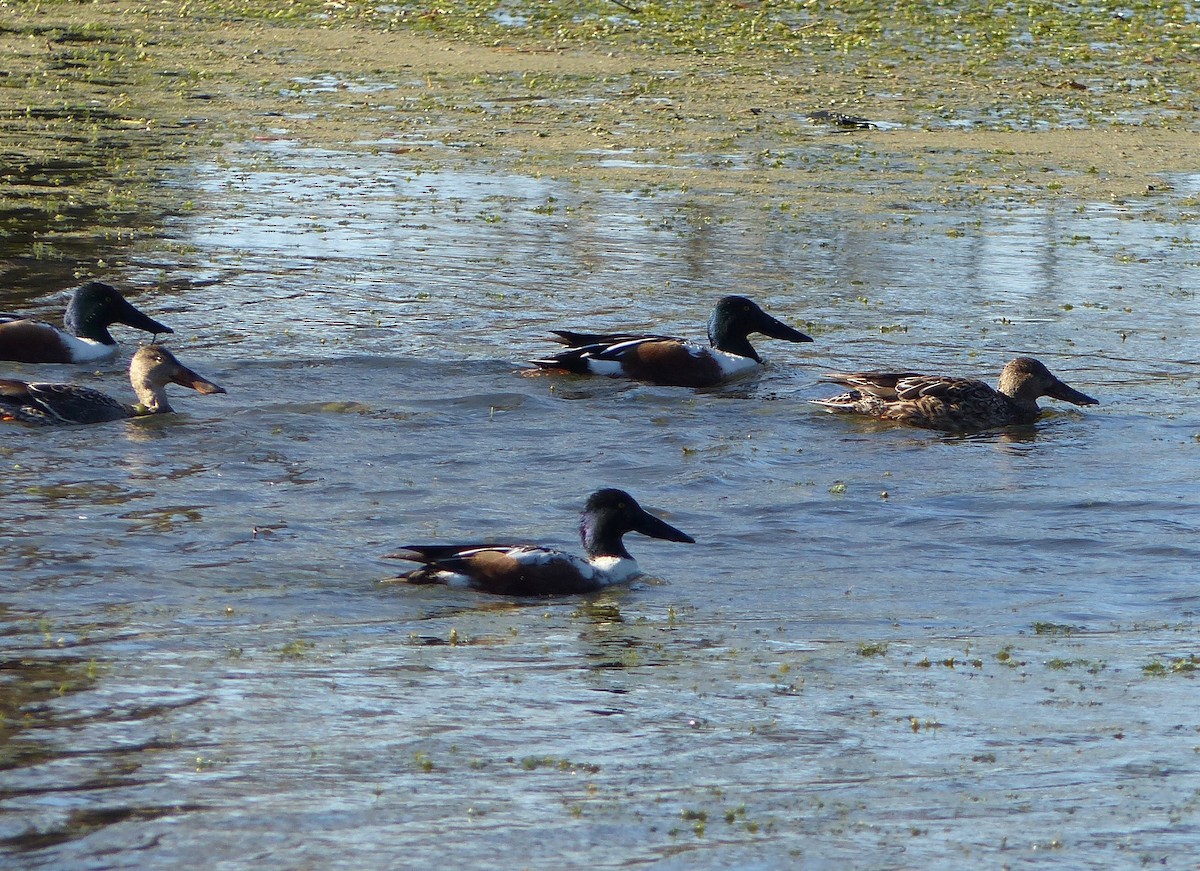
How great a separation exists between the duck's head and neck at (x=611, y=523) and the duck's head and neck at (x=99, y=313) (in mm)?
4765

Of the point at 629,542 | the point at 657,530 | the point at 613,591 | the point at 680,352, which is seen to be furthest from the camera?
the point at 680,352

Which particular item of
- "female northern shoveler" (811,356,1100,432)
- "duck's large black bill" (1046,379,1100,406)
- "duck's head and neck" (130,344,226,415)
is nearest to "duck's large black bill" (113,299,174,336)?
"duck's head and neck" (130,344,226,415)

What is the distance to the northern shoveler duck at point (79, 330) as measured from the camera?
11.6 metres

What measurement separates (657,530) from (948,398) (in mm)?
3163

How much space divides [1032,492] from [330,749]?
194 inches

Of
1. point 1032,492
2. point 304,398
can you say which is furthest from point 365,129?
point 1032,492

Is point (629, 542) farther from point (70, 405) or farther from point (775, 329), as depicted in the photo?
point (775, 329)

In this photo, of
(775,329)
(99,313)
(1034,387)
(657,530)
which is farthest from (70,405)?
(1034,387)

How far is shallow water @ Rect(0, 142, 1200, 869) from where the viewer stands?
5.30m

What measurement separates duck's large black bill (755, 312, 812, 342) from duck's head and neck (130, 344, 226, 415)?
351 cm

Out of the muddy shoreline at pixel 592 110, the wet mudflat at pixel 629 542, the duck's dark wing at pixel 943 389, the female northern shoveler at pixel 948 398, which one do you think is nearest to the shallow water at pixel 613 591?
the wet mudflat at pixel 629 542

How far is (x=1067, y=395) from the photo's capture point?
36.6ft

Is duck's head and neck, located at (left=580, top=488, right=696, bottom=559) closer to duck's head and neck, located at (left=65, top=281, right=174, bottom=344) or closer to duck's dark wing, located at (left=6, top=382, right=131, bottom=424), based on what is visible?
duck's dark wing, located at (left=6, top=382, right=131, bottom=424)

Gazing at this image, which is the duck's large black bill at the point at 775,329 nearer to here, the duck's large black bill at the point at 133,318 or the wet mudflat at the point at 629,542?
the wet mudflat at the point at 629,542
